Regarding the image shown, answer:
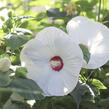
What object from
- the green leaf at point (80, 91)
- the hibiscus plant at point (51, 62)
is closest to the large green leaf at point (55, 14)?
the hibiscus plant at point (51, 62)

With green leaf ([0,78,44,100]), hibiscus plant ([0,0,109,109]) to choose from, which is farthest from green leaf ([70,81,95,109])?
green leaf ([0,78,44,100])

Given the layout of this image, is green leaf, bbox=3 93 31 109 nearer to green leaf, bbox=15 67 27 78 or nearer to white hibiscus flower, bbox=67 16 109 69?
green leaf, bbox=15 67 27 78

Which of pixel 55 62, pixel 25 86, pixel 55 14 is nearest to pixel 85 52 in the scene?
pixel 55 62

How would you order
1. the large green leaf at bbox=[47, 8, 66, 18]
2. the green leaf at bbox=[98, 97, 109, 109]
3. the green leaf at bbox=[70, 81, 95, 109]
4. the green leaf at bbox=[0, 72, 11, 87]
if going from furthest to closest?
the large green leaf at bbox=[47, 8, 66, 18]
the green leaf at bbox=[98, 97, 109, 109]
the green leaf at bbox=[70, 81, 95, 109]
the green leaf at bbox=[0, 72, 11, 87]

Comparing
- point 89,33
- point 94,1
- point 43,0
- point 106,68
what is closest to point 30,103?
point 89,33

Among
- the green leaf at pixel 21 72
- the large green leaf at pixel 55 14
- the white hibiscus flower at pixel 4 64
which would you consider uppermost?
the white hibiscus flower at pixel 4 64

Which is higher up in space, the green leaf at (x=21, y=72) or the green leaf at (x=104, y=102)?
the green leaf at (x=21, y=72)

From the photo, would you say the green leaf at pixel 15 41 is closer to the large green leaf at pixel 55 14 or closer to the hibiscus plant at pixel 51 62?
the hibiscus plant at pixel 51 62

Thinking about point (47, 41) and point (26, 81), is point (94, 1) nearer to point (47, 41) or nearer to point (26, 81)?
point (47, 41)
